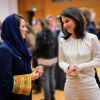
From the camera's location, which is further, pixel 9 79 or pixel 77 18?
pixel 77 18

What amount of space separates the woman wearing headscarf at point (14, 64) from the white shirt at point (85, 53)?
402 mm

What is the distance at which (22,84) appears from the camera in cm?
187

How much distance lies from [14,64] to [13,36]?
206 mm

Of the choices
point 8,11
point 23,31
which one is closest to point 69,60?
point 23,31

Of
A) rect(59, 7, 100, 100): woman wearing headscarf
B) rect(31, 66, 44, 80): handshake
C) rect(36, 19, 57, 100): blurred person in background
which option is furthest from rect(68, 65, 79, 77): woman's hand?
rect(36, 19, 57, 100): blurred person in background

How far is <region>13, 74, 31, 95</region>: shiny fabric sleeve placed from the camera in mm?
1857

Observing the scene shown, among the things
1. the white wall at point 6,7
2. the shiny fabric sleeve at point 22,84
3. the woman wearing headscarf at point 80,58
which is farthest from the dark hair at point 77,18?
the white wall at point 6,7

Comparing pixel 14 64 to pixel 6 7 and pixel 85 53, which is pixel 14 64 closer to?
pixel 85 53

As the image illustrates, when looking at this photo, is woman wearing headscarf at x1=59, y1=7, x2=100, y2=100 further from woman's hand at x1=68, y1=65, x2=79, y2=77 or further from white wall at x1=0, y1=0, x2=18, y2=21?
white wall at x1=0, y1=0, x2=18, y2=21

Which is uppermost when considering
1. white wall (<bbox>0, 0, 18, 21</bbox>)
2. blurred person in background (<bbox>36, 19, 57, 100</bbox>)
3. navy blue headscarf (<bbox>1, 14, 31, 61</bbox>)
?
white wall (<bbox>0, 0, 18, 21</bbox>)

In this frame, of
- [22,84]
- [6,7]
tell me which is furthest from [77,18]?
[6,7]

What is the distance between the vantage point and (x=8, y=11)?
420 cm

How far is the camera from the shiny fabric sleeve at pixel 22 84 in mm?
1857

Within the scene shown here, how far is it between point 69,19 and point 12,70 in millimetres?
676
